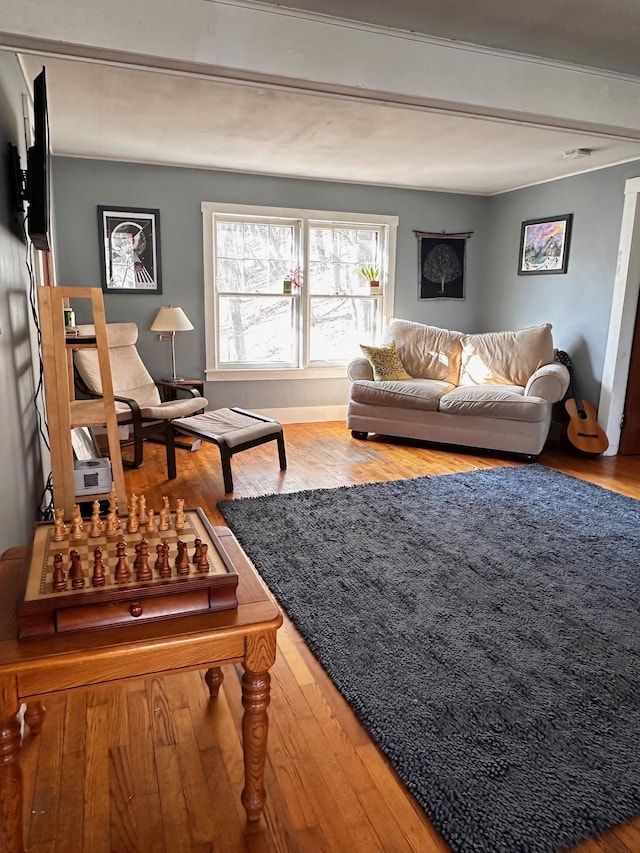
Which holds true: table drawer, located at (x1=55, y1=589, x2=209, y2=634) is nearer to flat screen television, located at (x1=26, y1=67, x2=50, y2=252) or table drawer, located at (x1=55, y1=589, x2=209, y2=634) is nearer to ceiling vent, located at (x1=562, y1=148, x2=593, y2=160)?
flat screen television, located at (x1=26, y1=67, x2=50, y2=252)

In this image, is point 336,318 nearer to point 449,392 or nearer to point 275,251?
point 275,251

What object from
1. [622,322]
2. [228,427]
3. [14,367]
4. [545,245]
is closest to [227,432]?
[228,427]

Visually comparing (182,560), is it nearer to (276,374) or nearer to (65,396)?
(65,396)

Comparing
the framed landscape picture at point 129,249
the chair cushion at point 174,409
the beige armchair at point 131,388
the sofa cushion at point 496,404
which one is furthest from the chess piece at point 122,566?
the framed landscape picture at point 129,249

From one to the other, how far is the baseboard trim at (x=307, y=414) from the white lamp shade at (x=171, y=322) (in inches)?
44.4

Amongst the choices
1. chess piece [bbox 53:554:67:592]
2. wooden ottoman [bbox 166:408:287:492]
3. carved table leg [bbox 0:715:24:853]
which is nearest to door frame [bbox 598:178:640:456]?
wooden ottoman [bbox 166:408:287:492]

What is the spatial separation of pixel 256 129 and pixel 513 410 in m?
2.76

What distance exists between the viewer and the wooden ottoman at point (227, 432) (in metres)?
3.75

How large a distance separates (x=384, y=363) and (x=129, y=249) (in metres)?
2.46

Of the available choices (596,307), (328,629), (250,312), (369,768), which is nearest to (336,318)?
(250,312)

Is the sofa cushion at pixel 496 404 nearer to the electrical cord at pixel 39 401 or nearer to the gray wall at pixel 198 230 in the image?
the gray wall at pixel 198 230

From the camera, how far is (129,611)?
1195mm

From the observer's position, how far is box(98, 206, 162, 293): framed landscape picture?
502cm

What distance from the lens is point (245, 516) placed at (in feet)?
10.9
